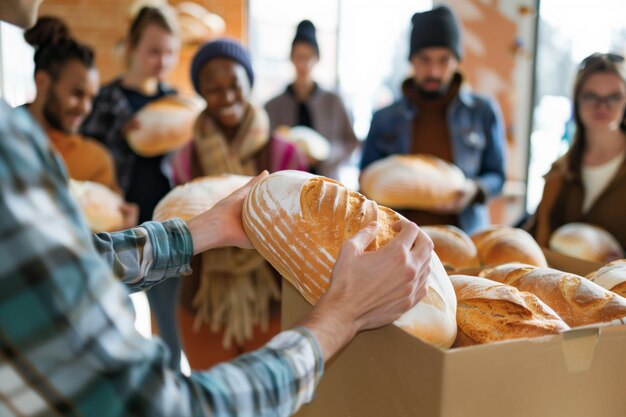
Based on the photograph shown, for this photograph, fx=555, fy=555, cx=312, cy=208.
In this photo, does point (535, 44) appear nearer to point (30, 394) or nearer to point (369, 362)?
point (369, 362)

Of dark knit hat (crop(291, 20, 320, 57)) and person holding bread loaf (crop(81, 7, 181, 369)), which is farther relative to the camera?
dark knit hat (crop(291, 20, 320, 57))

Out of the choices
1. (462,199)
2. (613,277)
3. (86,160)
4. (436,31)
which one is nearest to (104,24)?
(86,160)

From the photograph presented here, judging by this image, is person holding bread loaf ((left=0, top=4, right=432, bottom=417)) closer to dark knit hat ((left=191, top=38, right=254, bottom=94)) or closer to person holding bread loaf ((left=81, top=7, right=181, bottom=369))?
dark knit hat ((left=191, top=38, right=254, bottom=94))

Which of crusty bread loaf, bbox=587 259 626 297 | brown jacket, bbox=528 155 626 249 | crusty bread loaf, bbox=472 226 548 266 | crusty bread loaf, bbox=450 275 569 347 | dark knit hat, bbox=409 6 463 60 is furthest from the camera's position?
dark knit hat, bbox=409 6 463 60

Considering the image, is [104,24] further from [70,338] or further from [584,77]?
[70,338]

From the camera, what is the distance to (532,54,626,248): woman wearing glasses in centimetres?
172

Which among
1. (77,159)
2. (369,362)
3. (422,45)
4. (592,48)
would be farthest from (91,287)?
(592,48)

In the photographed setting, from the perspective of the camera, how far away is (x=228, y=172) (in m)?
1.80

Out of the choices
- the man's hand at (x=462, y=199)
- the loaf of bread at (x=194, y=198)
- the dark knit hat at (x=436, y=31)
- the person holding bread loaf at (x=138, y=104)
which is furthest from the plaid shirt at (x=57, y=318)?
the dark knit hat at (x=436, y=31)

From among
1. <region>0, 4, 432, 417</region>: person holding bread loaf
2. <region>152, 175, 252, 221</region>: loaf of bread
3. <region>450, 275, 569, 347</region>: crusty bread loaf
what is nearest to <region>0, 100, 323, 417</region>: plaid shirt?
<region>0, 4, 432, 417</region>: person holding bread loaf

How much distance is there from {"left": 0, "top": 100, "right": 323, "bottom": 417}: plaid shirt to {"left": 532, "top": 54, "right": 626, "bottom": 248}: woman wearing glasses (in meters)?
1.54

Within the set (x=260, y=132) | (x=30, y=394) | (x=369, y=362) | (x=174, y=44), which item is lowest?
(x=369, y=362)

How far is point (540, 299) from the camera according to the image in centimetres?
91

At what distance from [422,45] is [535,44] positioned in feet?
8.00
